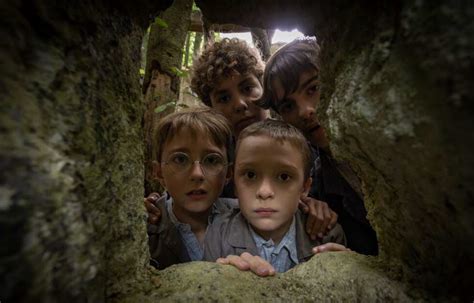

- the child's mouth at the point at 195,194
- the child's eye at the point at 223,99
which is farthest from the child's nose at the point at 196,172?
the child's eye at the point at 223,99

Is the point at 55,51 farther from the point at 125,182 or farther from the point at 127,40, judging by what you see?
the point at 125,182

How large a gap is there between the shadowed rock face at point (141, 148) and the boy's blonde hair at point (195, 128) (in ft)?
3.29

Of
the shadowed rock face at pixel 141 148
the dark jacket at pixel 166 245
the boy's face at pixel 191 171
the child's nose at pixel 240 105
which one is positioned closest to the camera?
the shadowed rock face at pixel 141 148

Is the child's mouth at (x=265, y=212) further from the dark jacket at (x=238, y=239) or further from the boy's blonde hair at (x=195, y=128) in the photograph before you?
the boy's blonde hair at (x=195, y=128)

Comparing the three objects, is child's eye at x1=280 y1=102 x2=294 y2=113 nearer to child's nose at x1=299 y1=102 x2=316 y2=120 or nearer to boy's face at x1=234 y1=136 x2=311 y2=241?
child's nose at x1=299 y1=102 x2=316 y2=120

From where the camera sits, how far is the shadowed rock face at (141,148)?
1.89 ft

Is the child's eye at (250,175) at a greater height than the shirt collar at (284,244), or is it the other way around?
the child's eye at (250,175)

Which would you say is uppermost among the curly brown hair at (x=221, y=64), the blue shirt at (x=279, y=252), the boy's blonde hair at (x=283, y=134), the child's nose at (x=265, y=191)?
the curly brown hair at (x=221, y=64)

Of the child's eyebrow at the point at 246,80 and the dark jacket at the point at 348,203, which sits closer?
the dark jacket at the point at 348,203

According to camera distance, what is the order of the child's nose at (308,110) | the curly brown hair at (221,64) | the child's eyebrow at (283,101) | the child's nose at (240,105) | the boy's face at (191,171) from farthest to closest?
the curly brown hair at (221,64) < the child's nose at (240,105) < the child's eyebrow at (283,101) < the child's nose at (308,110) < the boy's face at (191,171)

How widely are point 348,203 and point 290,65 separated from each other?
1254 millimetres

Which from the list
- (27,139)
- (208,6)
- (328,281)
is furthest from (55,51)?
(328,281)

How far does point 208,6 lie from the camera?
1136 mm

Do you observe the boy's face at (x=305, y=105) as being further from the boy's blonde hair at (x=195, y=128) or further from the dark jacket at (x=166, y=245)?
the dark jacket at (x=166, y=245)
